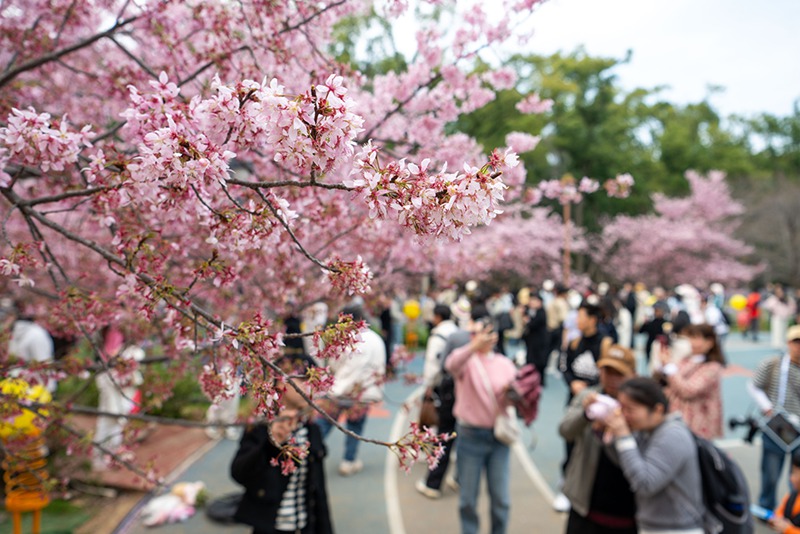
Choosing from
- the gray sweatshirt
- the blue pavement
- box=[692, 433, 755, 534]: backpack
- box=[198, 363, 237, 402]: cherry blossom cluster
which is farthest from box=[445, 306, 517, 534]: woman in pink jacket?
box=[198, 363, 237, 402]: cherry blossom cluster

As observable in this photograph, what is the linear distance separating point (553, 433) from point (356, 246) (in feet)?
16.7

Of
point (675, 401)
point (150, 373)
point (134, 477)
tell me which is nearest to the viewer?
point (150, 373)

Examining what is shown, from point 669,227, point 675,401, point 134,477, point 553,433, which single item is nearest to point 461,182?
point 675,401

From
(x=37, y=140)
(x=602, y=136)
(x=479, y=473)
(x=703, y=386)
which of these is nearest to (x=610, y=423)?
(x=479, y=473)

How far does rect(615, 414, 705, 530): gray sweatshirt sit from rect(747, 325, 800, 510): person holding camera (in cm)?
239

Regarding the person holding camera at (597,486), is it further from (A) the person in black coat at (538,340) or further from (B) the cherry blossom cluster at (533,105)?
(A) the person in black coat at (538,340)

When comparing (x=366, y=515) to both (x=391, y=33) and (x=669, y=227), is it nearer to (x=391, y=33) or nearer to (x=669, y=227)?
(x=391, y=33)

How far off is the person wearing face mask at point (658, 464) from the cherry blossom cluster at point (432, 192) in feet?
8.09

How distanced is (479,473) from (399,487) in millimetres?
1750

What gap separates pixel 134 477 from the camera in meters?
5.79

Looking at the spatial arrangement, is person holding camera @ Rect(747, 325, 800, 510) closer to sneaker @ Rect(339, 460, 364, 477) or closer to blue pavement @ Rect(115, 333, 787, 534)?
blue pavement @ Rect(115, 333, 787, 534)

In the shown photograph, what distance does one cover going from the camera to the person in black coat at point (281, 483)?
3.17 m

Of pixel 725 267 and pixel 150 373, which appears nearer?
pixel 150 373

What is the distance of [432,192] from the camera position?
4.03 feet
